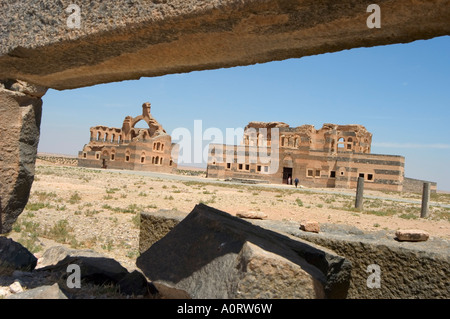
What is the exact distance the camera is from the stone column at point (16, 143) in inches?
148

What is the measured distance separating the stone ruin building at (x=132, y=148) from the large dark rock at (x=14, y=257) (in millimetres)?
43732

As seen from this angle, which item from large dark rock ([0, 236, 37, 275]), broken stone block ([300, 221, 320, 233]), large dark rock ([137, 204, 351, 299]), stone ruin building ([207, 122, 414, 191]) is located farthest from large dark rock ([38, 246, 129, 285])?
stone ruin building ([207, 122, 414, 191])

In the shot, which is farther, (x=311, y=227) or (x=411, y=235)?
(x=311, y=227)

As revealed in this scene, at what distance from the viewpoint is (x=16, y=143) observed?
381 centimetres

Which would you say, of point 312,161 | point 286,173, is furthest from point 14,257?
point 286,173

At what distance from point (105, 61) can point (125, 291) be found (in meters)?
2.22

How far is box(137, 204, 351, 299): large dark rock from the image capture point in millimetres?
2615

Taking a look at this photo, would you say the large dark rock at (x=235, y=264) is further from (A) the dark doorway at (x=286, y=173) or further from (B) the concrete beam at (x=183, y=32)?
(A) the dark doorway at (x=286, y=173)

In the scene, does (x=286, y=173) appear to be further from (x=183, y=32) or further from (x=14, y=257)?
(x=183, y=32)

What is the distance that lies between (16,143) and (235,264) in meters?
2.67

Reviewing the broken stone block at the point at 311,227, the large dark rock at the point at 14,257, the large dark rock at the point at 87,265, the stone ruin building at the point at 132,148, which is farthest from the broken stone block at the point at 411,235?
the stone ruin building at the point at 132,148

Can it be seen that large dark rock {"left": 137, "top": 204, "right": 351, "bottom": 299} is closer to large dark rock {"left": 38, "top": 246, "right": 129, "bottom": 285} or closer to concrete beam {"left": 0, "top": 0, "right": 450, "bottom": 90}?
large dark rock {"left": 38, "top": 246, "right": 129, "bottom": 285}
